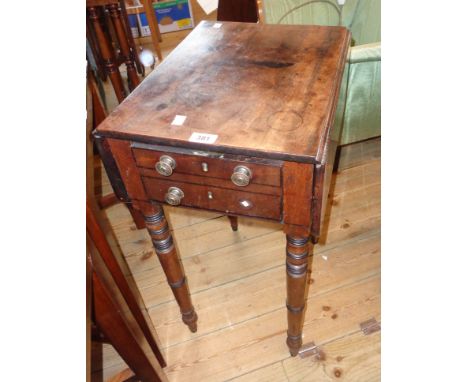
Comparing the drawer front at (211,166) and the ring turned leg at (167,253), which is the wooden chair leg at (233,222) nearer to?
the ring turned leg at (167,253)

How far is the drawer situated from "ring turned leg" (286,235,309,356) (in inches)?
3.8

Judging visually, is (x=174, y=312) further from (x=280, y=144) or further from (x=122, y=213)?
(x=280, y=144)

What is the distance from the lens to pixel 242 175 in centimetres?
84

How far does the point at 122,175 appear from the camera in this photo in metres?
0.99

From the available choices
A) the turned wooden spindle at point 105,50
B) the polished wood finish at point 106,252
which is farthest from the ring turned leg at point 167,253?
the turned wooden spindle at point 105,50

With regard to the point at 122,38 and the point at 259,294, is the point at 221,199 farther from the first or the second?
the point at 122,38

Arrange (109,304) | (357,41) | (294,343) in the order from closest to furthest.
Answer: (109,304), (294,343), (357,41)

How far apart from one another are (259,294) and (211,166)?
86 cm

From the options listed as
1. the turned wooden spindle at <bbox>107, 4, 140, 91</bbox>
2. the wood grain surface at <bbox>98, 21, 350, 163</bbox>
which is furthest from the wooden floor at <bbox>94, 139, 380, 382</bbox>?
Answer: the turned wooden spindle at <bbox>107, 4, 140, 91</bbox>

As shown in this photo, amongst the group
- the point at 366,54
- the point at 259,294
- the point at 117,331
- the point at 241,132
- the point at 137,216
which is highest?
the point at 241,132

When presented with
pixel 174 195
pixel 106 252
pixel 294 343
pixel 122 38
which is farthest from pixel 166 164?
pixel 122 38

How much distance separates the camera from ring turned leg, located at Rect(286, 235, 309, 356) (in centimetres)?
97

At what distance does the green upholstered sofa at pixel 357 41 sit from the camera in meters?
1.58

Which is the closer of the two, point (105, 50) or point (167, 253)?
point (167, 253)
